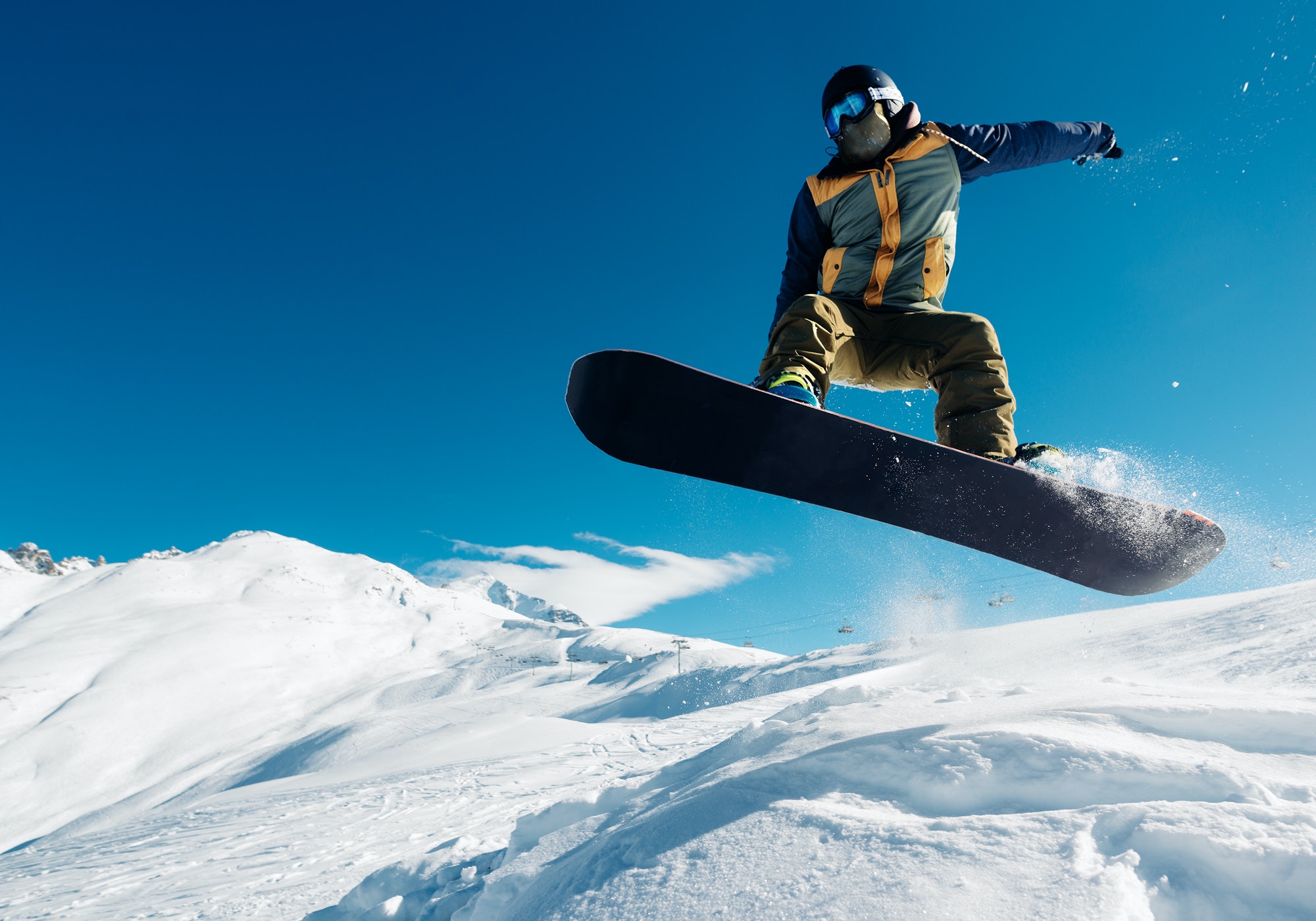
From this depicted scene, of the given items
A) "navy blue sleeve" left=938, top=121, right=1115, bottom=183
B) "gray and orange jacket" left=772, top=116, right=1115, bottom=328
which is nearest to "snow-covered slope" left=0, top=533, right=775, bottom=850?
"gray and orange jacket" left=772, top=116, right=1115, bottom=328

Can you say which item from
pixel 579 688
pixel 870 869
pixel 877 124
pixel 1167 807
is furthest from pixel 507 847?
pixel 579 688

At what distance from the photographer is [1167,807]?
132cm

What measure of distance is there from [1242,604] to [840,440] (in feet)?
17.8

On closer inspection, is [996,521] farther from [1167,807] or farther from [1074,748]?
[1167,807]

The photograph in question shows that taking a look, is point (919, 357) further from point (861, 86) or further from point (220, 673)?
point (220, 673)

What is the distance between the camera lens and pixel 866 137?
295 cm

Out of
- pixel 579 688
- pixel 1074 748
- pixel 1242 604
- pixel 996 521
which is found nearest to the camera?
pixel 1074 748

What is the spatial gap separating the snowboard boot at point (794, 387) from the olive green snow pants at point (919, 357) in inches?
1.4

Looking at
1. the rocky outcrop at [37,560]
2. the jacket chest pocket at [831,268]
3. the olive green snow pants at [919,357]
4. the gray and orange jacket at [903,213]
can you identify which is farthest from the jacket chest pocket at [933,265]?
the rocky outcrop at [37,560]

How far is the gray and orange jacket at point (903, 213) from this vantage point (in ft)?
9.52

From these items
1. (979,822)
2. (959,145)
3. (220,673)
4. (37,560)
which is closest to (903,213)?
(959,145)

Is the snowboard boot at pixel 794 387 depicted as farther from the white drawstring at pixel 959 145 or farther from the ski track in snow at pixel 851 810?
the white drawstring at pixel 959 145

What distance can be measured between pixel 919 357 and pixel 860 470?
75cm

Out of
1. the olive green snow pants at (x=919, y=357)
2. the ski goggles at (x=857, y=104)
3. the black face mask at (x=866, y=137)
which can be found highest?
the ski goggles at (x=857, y=104)
